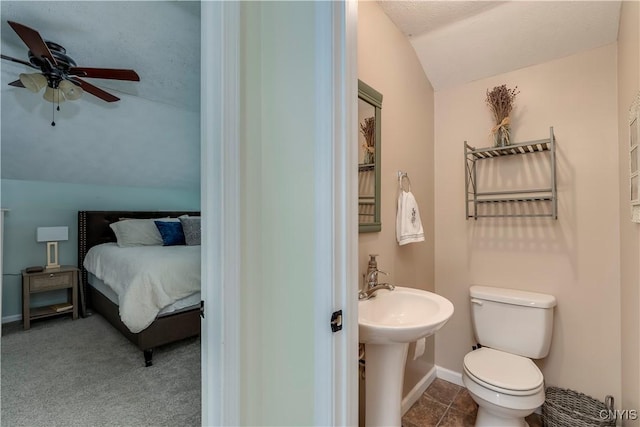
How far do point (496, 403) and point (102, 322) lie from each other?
3173 mm

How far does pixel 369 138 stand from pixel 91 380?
7.79 feet

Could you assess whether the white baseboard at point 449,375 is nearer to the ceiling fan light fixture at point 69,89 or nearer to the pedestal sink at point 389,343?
the pedestal sink at point 389,343

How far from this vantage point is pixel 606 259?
5.18ft

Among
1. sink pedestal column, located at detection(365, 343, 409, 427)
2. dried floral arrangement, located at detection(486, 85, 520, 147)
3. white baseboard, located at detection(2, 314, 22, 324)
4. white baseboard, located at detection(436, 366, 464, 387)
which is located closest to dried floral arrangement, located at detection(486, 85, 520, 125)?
dried floral arrangement, located at detection(486, 85, 520, 147)

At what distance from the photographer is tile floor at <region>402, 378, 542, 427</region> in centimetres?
166

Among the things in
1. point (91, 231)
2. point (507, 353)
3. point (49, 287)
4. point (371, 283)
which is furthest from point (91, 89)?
point (507, 353)

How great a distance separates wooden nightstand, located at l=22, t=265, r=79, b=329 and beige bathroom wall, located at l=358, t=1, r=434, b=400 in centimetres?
279

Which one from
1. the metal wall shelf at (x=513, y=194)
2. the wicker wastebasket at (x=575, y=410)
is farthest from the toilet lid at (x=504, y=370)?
the metal wall shelf at (x=513, y=194)

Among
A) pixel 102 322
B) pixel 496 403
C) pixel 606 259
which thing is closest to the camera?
pixel 496 403

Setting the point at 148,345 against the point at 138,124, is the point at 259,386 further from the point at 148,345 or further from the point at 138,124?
the point at 138,124

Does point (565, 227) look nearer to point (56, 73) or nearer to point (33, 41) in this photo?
point (33, 41)

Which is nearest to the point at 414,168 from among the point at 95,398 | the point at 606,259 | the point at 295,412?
the point at 606,259

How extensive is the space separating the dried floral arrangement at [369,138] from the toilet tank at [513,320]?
1196mm

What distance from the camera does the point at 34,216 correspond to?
246 centimetres
